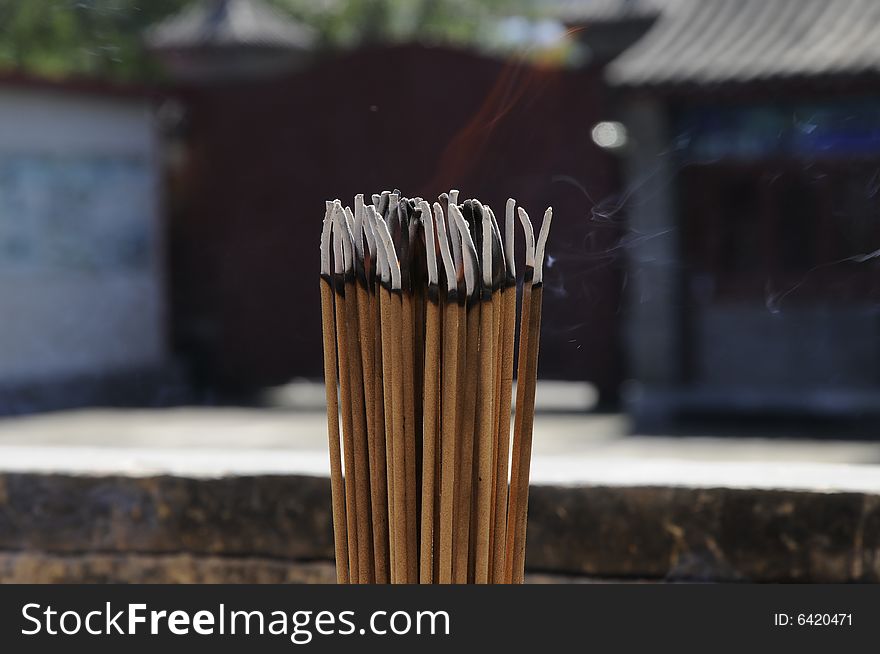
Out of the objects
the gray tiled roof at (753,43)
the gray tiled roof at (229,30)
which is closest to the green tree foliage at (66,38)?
the gray tiled roof at (229,30)

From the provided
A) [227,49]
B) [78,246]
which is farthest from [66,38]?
[78,246]

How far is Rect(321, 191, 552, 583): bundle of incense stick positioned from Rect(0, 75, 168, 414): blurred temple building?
25.8ft

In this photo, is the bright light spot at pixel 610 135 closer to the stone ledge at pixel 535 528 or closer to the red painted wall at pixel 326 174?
the red painted wall at pixel 326 174

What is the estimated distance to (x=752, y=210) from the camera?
8.30 m

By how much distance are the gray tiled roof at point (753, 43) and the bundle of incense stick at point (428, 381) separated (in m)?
6.52

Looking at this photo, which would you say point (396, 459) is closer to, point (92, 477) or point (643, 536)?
point (643, 536)

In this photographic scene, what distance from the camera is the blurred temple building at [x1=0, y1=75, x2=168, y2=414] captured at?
939 centimetres

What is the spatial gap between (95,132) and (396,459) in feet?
28.5

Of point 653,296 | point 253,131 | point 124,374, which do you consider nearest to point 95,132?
point 253,131

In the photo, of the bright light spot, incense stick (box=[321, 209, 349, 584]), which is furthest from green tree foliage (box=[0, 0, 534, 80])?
incense stick (box=[321, 209, 349, 584])

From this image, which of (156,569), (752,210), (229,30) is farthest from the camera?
(229,30)

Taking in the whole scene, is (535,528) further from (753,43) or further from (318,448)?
(753,43)

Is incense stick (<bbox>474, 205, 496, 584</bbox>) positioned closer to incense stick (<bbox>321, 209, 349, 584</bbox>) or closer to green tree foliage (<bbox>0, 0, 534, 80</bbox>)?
incense stick (<bbox>321, 209, 349, 584</bbox>)

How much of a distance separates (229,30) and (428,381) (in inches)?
348
